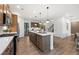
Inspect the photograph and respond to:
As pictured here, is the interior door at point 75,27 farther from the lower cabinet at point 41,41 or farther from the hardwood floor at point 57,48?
the lower cabinet at point 41,41

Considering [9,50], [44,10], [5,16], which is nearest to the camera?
[9,50]

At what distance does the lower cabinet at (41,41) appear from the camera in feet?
7.60

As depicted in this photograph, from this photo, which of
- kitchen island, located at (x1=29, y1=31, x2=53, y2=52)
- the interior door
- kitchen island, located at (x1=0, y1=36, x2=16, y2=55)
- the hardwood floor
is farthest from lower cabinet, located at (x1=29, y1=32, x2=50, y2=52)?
the interior door

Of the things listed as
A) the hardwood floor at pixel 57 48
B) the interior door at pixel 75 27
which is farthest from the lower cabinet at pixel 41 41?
the interior door at pixel 75 27

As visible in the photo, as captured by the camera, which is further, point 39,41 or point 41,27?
point 39,41

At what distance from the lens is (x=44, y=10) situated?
218cm

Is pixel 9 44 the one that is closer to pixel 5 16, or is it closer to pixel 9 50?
pixel 9 50

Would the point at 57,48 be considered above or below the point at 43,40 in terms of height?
below

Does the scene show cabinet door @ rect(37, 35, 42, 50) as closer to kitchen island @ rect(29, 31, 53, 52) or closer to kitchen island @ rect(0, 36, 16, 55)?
kitchen island @ rect(29, 31, 53, 52)

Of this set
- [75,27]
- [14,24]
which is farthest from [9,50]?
[75,27]

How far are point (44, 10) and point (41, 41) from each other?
70cm

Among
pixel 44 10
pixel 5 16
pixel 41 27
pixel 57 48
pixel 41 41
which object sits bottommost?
pixel 57 48
